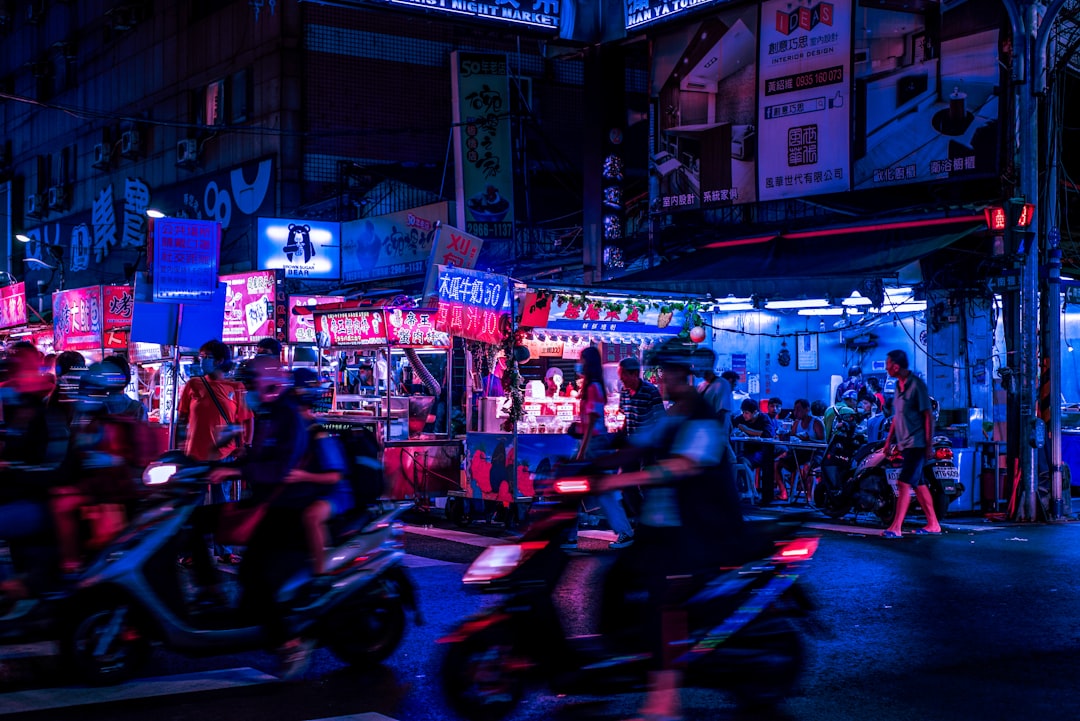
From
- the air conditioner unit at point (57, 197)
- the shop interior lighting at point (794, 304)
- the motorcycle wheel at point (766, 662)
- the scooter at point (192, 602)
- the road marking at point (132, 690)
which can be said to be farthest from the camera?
the air conditioner unit at point (57, 197)

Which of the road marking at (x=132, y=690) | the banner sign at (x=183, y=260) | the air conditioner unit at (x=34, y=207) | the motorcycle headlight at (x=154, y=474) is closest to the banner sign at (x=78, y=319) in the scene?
the banner sign at (x=183, y=260)

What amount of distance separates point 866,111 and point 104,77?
29441 mm

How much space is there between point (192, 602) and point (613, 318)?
8.85 meters

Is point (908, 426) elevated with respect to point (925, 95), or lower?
lower

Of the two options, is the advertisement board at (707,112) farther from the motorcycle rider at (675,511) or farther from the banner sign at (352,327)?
the motorcycle rider at (675,511)

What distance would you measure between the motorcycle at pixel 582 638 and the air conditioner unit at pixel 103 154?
35.6m

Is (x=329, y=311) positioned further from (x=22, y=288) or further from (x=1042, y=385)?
(x=22, y=288)

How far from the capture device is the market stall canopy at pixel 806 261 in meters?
15.1

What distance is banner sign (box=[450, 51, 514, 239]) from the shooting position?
23.0 metres

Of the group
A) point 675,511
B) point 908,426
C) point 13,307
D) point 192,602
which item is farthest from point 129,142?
point 675,511

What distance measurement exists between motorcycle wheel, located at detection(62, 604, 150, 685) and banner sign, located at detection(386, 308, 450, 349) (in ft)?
26.9

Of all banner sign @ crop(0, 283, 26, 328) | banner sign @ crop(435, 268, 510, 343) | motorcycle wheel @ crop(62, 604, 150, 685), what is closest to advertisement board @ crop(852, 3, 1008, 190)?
banner sign @ crop(435, 268, 510, 343)

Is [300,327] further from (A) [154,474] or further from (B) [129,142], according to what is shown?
(B) [129,142]

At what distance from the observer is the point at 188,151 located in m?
32.2
